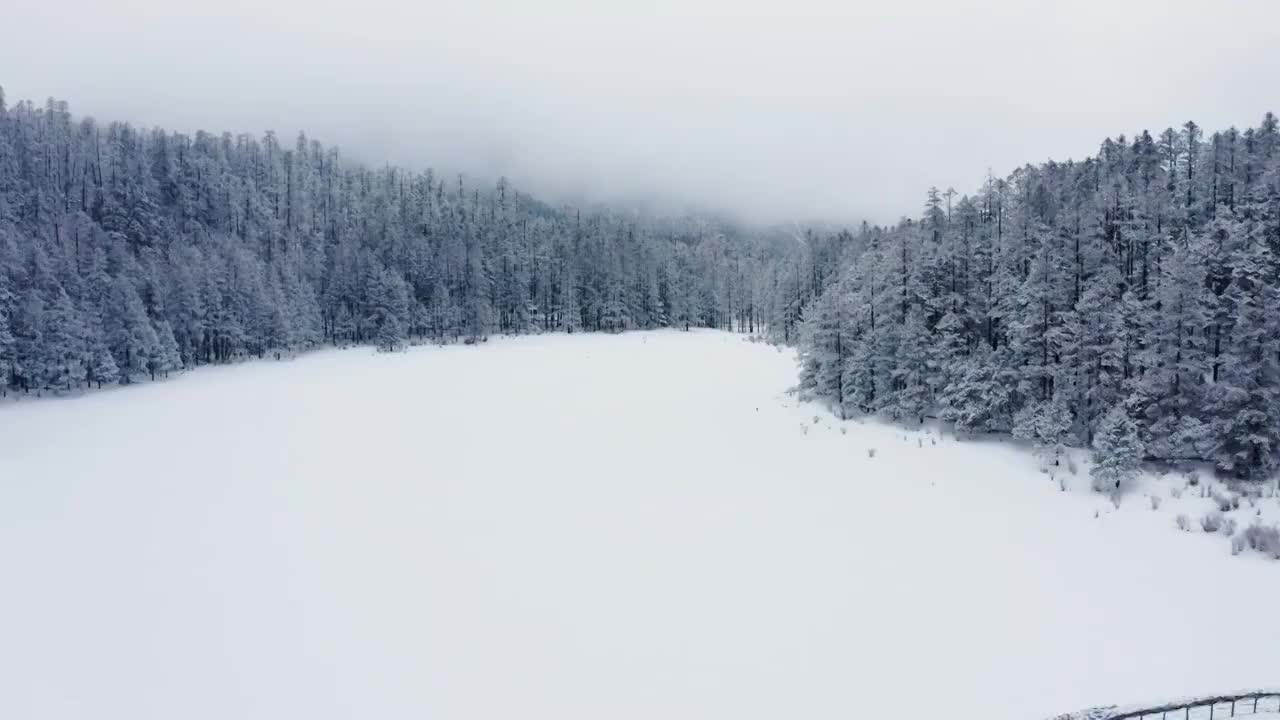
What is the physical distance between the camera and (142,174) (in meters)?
105

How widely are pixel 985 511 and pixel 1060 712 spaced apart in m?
11.2

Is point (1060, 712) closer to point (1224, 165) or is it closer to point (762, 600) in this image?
point (762, 600)

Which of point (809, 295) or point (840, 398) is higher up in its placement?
point (809, 295)

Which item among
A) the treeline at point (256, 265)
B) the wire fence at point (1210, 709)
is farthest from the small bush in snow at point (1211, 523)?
the treeline at point (256, 265)

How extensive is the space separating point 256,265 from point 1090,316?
85141mm

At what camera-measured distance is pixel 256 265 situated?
8006 centimetres

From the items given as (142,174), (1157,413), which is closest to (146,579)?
(1157,413)

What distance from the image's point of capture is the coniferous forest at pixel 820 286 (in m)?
24.5

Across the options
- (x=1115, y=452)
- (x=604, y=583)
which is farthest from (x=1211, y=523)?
(x=604, y=583)

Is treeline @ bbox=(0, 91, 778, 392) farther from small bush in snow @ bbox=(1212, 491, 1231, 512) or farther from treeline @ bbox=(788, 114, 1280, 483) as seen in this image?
small bush in snow @ bbox=(1212, 491, 1231, 512)

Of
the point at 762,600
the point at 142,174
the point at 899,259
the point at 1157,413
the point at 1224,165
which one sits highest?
the point at 142,174

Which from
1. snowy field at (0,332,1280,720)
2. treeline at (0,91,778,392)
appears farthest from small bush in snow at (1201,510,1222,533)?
treeline at (0,91,778,392)

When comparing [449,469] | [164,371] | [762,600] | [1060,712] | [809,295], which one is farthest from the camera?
[809,295]

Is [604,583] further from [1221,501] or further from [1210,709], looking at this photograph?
[1221,501]
